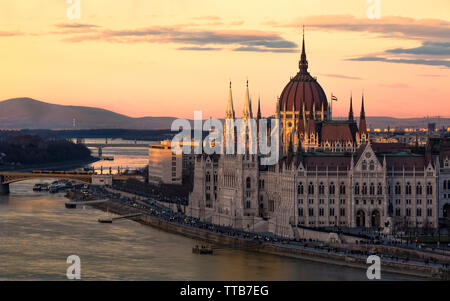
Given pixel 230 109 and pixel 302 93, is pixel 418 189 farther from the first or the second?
pixel 302 93

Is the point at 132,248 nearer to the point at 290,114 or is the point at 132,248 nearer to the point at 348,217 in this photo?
the point at 348,217

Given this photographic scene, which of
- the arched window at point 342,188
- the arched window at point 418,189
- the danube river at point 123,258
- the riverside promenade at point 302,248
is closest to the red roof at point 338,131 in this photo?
the riverside promenade at point 302,248

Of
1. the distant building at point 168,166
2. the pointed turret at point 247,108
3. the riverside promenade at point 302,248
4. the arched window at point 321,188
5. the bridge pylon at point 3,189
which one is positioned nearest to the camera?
the riverside promenade at point 302,248

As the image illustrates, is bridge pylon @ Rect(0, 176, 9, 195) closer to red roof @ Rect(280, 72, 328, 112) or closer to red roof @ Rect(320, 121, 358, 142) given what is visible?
red roof @ Rect(280, 72, 328, 112)

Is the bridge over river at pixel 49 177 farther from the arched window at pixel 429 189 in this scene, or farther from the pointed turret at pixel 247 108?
the arched window at pixel 429 189

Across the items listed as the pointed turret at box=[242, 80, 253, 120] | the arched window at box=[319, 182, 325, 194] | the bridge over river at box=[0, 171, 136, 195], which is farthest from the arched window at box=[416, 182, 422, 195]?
the bridge over river at box=[0, 171, 136, 195]
